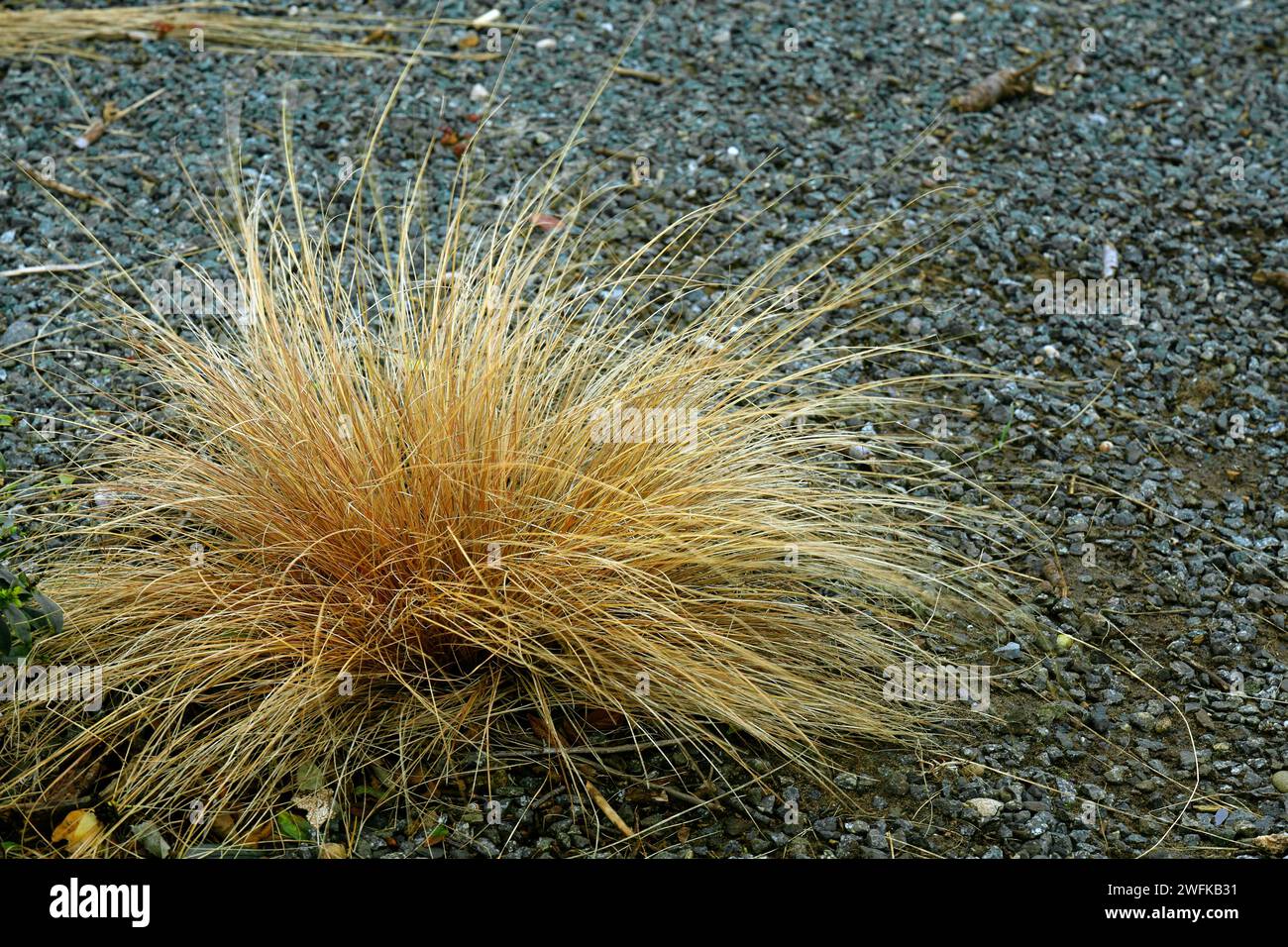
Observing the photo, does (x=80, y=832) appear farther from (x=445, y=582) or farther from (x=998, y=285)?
(x=998, y=285)

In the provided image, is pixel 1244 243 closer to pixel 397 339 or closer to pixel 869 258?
pixel 869 258

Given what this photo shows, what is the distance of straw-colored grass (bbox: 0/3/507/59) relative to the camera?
4.65 m

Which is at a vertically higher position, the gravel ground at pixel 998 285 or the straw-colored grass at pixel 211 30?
the straw-colored grass at pixel 211 30

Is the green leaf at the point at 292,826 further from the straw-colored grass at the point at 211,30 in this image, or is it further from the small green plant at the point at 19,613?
the straw-colored grass at the point at 211,30

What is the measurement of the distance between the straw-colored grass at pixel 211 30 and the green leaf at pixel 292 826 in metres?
3.24

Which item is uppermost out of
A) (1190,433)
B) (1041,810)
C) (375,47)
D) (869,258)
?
(375,47)

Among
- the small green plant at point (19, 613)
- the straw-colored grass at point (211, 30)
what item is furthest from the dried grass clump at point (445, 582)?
the straw-colored grass at point (211, 30)

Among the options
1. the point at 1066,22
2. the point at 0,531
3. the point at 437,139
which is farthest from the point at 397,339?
the point at 1066,22

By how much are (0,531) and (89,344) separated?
82 cm

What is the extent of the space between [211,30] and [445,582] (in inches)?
131

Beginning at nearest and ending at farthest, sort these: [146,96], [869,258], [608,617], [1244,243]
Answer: [608,617] < [869,258] < [1244,243] < [146,96]

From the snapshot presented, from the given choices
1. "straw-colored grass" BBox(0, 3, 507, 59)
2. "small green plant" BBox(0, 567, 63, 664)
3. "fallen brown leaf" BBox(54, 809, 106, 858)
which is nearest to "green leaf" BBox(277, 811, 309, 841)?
"fallen brown leaf" BBox(54, 809, 106, 858)

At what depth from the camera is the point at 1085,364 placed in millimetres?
3602

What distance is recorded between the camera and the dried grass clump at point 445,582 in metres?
2.37
